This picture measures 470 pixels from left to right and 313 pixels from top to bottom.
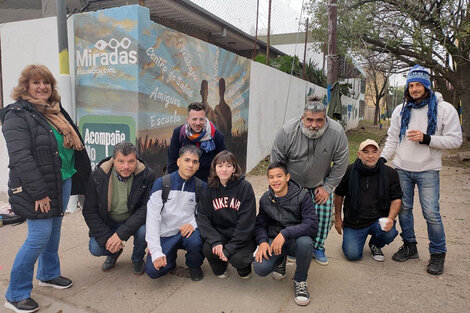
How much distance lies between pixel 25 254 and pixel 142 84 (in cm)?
281

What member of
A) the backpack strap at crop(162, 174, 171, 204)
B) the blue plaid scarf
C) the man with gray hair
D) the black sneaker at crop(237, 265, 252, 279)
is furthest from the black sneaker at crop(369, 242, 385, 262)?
the backpack strap at crop(162, 174, 171, 204)

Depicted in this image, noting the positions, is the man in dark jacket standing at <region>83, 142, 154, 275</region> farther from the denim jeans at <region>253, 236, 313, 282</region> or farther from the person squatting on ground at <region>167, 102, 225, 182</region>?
the denim jeans at <region>253, 236, 313, 282</region>

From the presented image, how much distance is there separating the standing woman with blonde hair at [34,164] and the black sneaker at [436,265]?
3.37 meters

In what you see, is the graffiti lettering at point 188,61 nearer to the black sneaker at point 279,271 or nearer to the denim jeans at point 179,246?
the denim jeans at point 179,246

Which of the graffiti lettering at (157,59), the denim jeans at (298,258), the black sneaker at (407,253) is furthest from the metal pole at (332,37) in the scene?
the denim jeans at (298,258)

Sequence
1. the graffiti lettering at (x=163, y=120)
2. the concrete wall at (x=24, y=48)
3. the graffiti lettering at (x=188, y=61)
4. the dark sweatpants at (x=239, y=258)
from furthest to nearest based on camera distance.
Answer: the graffiti lettering at (x=188, y=61)
the concrete wall at (x=24, y=48)
the graffiti lettering at (x=163, y=120)
the dark sweatpants at (x=239, y=258)

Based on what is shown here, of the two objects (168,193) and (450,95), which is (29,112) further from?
(450,95)

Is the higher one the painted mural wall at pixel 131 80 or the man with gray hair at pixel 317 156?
the painted mural wall at pixel 131 80

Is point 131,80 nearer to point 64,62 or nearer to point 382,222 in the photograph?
point 64,62

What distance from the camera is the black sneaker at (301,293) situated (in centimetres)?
278

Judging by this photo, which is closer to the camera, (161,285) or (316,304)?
(316,304)

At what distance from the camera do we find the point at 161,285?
122 inches

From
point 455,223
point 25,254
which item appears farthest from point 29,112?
point 455,223

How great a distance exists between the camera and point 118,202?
3.20 metres
